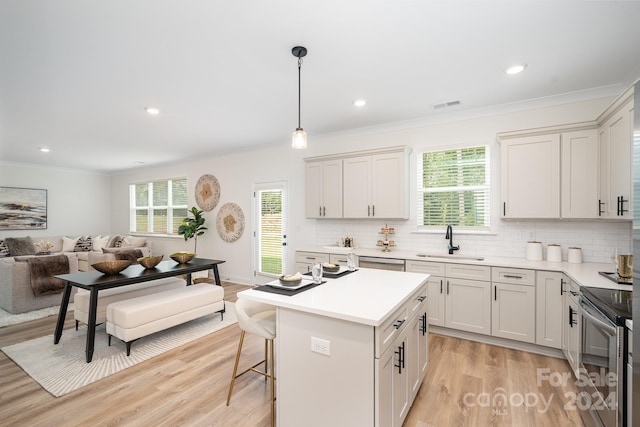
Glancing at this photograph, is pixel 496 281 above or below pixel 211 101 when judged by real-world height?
below

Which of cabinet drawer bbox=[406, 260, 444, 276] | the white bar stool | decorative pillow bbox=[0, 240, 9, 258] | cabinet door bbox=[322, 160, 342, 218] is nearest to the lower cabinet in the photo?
the white bar stool

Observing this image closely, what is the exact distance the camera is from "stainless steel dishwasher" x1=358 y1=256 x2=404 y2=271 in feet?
12.3

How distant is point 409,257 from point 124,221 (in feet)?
28.1

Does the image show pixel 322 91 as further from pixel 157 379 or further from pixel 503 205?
pixel 157 379

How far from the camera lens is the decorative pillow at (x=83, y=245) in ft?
24.4

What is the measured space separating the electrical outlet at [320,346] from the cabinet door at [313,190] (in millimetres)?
3177

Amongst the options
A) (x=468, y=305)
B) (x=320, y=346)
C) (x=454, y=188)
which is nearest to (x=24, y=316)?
(x=320, y=346)

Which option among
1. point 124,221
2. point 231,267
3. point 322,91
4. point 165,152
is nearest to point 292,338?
point 322,91

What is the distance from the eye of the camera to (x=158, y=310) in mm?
3285

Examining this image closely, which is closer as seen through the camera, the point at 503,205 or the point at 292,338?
the point at 292,338

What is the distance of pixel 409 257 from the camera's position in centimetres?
372

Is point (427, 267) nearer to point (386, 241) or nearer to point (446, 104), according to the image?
point (386, 241)

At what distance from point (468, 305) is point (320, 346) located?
2420mm

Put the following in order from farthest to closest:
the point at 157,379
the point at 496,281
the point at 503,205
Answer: the point at 503,205
the point at 496,281
the point at 157,379
